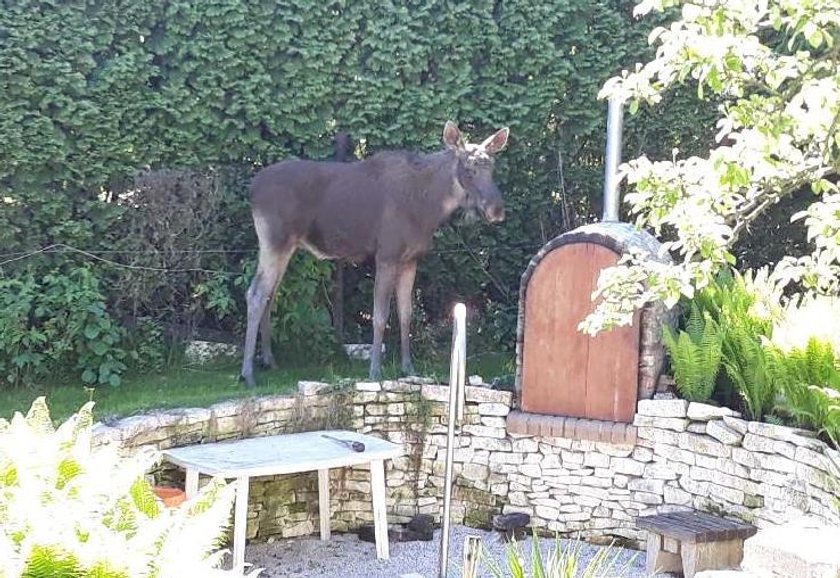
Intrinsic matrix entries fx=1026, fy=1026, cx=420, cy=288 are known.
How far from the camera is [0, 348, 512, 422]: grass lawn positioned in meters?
6.04

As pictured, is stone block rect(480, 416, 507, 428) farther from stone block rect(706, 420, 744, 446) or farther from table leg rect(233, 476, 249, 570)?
table leg rect(233, 476, 249, 570)

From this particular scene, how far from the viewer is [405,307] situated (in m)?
7.07

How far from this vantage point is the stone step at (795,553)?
366 cm

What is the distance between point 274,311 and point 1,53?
249cm

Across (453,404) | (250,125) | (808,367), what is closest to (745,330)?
(808,367)

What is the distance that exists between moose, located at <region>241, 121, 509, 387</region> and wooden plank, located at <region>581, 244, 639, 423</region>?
95 centimetres

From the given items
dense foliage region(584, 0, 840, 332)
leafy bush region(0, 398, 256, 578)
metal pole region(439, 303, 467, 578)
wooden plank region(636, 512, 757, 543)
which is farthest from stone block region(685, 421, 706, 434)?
leafy bush region(0, 398, 256, 578)

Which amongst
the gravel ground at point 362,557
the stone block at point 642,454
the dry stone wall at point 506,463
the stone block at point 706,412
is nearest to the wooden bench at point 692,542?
the gravel ground at point 362,557

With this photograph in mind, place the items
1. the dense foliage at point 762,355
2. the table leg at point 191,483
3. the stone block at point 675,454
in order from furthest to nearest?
the stone block at point 675,454 → the dense foliage at point 762,355 → the table leg at point 191,483

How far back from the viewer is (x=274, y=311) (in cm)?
745

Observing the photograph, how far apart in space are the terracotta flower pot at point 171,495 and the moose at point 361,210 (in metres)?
1.36

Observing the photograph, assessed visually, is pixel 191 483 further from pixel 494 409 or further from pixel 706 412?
pixel 706 412

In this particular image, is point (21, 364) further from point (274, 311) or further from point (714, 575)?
point (714, 575)

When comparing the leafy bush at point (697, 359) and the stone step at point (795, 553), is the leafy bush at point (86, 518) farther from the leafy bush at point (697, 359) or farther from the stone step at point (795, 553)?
the leafy bush at point (697, 359)
